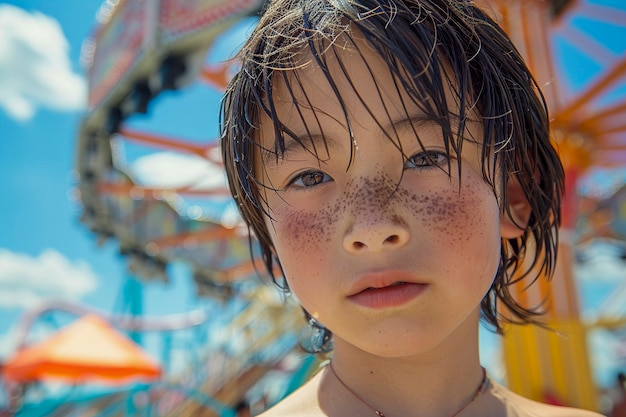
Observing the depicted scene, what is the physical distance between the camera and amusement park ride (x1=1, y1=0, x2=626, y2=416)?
380 centimetres

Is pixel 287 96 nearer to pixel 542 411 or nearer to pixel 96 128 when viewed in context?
pixel 542 411

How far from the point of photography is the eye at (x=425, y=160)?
90 cm

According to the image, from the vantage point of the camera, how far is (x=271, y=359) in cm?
821

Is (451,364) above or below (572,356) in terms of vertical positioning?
above

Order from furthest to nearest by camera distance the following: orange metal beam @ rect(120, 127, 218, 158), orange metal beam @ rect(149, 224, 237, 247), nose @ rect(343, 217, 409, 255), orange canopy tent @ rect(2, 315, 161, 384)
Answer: orange metal beam @ rect(149, 224, 237, 247) → orange metal beam @ rect(120, 127, 218, 158) → orange canopy tent @ rect(2, 315, 161, 384) → nose @ rect(343, 217, 409, 255)

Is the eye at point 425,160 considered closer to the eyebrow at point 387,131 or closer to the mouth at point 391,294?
the eyebrow at point 387,131

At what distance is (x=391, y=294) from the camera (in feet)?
2.69

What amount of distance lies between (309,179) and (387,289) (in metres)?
0.25

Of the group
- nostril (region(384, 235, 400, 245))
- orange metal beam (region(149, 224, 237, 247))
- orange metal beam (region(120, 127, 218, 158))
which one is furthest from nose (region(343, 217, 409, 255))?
orange metal beam (region(149, 224, 237, 247))

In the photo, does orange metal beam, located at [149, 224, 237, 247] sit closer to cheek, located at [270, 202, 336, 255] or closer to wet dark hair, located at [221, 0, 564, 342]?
wet dark hair, located at [221, 0, 564, 342]

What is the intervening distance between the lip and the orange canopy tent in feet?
16.1

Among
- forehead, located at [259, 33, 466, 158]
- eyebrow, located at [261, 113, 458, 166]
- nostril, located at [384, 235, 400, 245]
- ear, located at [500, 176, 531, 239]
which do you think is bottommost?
ear, located at [500, 176, 531, 239]

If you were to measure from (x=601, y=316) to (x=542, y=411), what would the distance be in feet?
34.3

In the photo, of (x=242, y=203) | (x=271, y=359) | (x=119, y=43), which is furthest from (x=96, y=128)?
(x=242, y=203)
